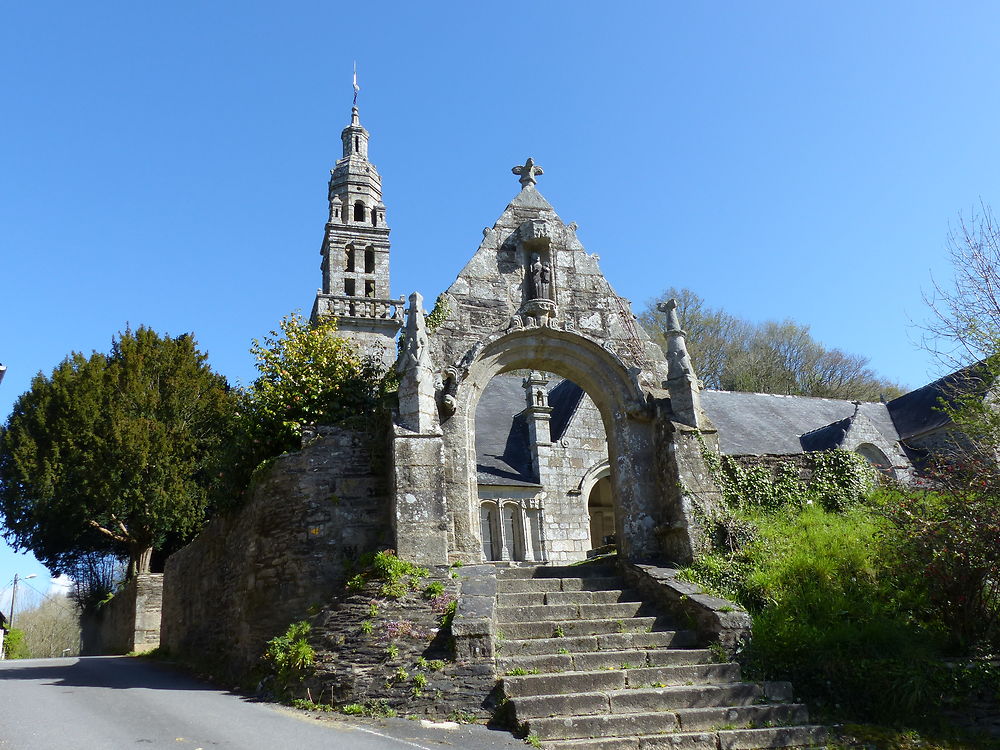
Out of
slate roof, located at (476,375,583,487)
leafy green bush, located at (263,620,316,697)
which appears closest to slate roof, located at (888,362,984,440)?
slate roof, located at (476,375,583,487)

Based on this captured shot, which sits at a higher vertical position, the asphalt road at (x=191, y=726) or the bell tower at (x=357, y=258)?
the bell tower at (x=357, y=258)

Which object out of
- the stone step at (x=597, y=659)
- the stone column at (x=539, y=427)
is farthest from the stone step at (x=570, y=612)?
the stone column at (x=539, y=427)

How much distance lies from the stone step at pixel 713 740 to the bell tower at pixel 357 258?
92.1 ft

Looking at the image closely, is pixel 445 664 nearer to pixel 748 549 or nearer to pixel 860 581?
pixel 748 549

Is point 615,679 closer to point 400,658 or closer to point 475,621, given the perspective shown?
point 475,621

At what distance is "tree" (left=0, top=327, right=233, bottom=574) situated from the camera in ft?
71.8

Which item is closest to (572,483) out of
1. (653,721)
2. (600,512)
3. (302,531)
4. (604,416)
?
(600,512)

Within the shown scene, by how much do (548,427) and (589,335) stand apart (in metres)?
10.1

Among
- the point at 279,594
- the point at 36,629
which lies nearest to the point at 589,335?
the point at 279,594

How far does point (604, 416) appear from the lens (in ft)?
33.5

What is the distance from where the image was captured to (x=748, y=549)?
8.83 metres

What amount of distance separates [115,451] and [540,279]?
17085 mm

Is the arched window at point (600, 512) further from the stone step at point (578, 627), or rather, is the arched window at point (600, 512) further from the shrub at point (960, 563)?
the stone step at point (578, 627)

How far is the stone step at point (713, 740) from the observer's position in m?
5.79
